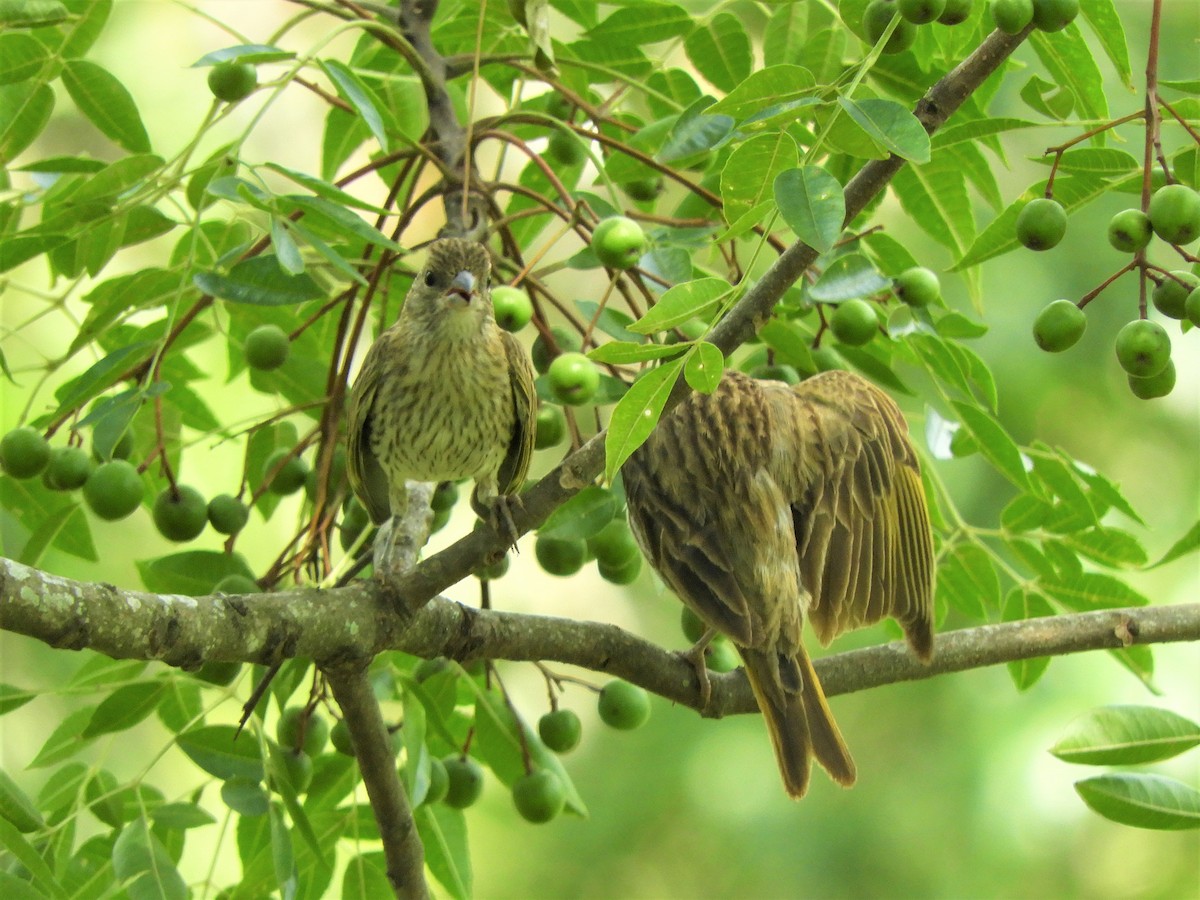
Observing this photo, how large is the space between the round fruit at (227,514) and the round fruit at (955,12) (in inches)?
64.2

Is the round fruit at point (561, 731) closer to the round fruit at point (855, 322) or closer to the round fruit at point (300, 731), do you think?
the round fruit at point (300, 731)

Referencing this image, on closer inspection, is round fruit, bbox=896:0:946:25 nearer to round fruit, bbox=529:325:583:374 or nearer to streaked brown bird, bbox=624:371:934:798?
round fruit, bbox=529:325:583:374

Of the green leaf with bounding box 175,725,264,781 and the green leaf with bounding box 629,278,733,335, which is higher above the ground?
the green leaf with bounding box 629,278,733,335

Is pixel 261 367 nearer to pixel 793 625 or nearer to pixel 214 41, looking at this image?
pixel 793 625

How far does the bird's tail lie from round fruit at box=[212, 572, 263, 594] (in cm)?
111

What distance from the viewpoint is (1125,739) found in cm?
229

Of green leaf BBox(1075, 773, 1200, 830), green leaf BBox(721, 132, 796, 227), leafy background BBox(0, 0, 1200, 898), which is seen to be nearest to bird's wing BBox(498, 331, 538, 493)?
green leaf BBox(721, 132, 796, 227)

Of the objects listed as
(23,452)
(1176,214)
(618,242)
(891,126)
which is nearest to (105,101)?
(23,452)

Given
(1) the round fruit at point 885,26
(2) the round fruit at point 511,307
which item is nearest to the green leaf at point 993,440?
(1) the round fruit at point 885,26

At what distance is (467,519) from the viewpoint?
27.2ft

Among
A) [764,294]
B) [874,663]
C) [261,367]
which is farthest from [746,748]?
[764,294]

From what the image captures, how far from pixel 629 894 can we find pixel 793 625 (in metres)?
5.27

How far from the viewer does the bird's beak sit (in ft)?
10.4

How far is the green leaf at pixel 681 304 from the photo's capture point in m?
1.89
